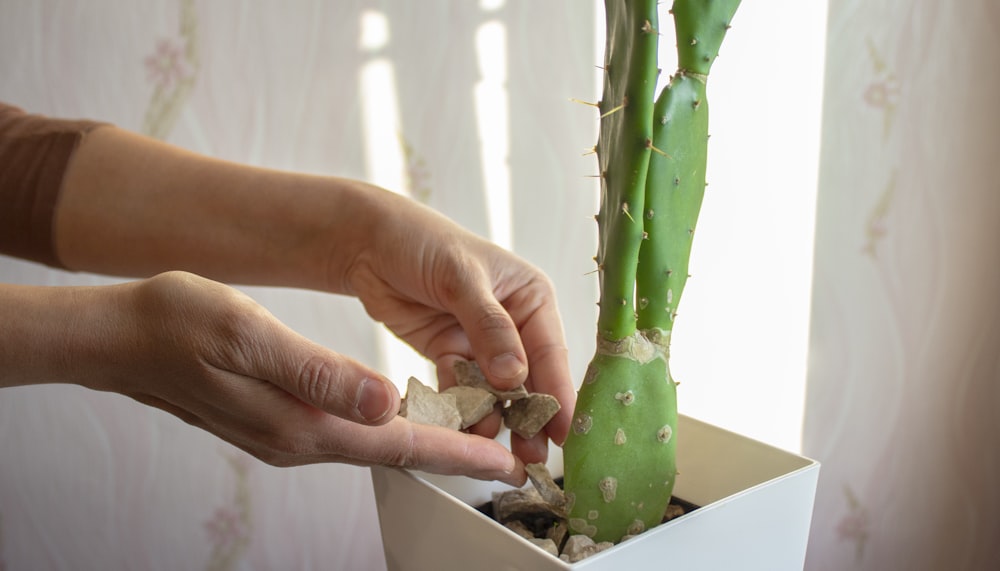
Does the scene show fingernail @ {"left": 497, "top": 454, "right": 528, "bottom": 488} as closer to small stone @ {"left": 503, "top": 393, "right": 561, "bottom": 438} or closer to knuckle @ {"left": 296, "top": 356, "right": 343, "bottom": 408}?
small stone @ {"left": 503, "top": 393, "right": 561, "bottom": 438}

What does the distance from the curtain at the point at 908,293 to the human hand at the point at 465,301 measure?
30.2 inches

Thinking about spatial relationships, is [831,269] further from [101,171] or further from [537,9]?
[101,171]

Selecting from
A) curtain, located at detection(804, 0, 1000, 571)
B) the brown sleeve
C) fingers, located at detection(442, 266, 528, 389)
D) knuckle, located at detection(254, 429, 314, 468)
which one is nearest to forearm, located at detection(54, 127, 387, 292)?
the brown sleeve

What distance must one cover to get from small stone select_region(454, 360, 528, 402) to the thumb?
0.67 feet

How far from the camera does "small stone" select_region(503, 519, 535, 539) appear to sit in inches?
Answer: 22.8

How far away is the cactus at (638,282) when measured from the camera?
1.65ft

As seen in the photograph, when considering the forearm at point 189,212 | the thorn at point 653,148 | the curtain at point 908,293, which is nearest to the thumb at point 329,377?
the thorn at point 653,148

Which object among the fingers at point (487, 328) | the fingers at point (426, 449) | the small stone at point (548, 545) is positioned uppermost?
the fingers at point (487, 328)

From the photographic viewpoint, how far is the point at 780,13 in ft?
4.01

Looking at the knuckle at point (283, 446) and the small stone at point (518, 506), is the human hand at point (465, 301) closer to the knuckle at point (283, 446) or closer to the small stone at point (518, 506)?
the small stone at point (518, 506)

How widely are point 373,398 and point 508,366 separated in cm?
20

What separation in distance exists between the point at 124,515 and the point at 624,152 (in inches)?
36.4

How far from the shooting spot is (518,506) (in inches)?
23.8

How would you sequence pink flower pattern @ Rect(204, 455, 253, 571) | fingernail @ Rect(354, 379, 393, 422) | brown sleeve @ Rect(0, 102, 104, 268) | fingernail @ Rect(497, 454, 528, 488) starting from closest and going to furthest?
fingernail @ Rect(354, 379, 393, 422)
fingernail @ Rect(497, 454, 528, 488)
brown sleeve @ Rect(0, 102, 104, 268)
pink flower pattern @ Rect(204, 455, 253, 571)
